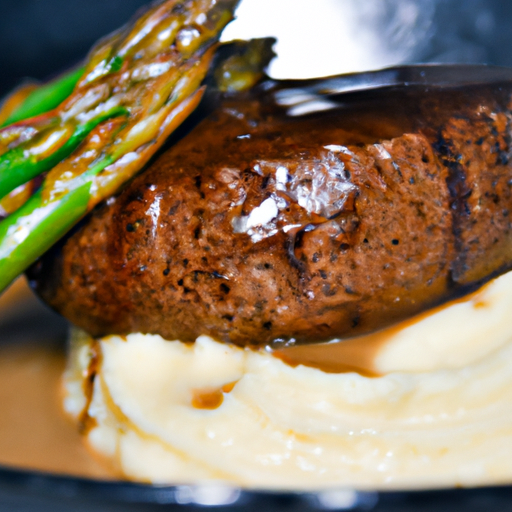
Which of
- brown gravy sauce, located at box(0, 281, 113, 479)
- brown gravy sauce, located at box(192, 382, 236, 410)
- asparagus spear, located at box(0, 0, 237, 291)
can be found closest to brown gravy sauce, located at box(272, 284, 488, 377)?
brown gravy sauce, located at box(192, 382, 236, 410)

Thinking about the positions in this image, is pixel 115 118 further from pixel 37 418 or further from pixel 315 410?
pixel 315 410

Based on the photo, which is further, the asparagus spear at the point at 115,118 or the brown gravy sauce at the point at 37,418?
the asparagus spear at the point at 115,118

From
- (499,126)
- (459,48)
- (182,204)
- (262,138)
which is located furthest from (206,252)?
(459,48)

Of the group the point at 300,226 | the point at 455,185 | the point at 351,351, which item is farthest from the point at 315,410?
the point at 455,185

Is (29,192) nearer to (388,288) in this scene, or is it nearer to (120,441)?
(120,441)

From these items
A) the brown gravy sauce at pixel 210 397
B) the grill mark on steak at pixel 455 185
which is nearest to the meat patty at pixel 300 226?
the grill mark on steak at pixel 455 185

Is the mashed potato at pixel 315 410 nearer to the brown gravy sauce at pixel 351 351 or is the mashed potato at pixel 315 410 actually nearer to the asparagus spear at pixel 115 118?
the brown gravy sauce at pixel 351 351
